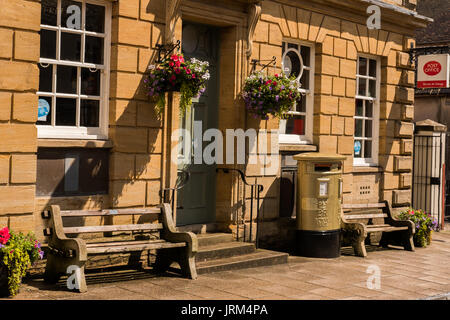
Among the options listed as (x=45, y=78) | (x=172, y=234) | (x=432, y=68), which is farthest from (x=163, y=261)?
(x=432, y=68)

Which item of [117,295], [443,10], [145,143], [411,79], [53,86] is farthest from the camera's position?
[443,10]

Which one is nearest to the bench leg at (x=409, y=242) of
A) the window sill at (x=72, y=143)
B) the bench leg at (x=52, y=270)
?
the window sill at (x=72, y=143)

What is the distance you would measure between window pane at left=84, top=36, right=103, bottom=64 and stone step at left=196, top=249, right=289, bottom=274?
9.57 ft

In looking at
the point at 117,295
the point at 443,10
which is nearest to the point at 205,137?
the point at 117,295

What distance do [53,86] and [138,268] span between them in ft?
8.16

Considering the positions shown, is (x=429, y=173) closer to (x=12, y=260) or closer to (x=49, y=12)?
(x=49, y=12)

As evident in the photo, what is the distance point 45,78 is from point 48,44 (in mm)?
408

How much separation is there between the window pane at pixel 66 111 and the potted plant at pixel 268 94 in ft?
8.96

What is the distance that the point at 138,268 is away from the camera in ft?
27.1

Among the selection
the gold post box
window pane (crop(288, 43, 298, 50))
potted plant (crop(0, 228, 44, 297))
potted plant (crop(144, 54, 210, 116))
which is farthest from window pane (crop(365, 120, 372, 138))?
potted plant (crop(0, 228, 44, 297))

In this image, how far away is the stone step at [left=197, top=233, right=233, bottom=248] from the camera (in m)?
9.10

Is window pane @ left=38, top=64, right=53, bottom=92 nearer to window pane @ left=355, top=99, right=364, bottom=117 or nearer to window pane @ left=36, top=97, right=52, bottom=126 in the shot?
window pane @ left=36, top=97, right=52, bottom=126

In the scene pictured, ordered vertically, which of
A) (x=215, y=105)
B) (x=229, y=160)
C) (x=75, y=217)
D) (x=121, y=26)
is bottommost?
(x=75, y=217)

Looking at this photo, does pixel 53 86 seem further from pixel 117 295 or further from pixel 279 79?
pixel 279 79
